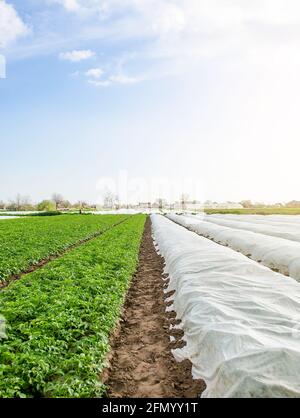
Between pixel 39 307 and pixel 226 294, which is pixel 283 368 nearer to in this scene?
pixel 226 294

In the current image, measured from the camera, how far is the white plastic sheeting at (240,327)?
399 cm

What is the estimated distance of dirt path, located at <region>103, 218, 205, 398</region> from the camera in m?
5.01

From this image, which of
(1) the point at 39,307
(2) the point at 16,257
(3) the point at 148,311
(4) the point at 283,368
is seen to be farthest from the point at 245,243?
(4) the point at 283,368

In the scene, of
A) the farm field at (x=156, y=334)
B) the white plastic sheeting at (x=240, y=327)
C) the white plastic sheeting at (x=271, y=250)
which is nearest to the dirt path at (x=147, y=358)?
the farm field at (x=156, y=334)

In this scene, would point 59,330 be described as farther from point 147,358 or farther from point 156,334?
point 156,334

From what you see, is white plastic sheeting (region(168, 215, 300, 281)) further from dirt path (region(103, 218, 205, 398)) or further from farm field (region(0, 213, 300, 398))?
dirt path (region(103, 218, 205, 398))

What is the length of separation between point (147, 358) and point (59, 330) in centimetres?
157

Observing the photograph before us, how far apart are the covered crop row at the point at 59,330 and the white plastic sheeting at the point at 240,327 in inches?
58.1

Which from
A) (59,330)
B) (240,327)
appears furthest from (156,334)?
(240,327)

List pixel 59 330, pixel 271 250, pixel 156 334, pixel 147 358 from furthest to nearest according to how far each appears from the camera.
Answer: pixel 271 250 → pixel 156 334 → pixel 147 358 → pixel 59 330

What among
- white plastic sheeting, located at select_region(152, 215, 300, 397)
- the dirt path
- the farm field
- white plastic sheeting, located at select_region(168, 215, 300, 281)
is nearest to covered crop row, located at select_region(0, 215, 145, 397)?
the farm field

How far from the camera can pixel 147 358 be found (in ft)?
20.1

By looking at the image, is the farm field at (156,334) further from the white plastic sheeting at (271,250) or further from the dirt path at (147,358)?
the white plastic sheeting at (271,250)

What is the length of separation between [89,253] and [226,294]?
8408 mm
